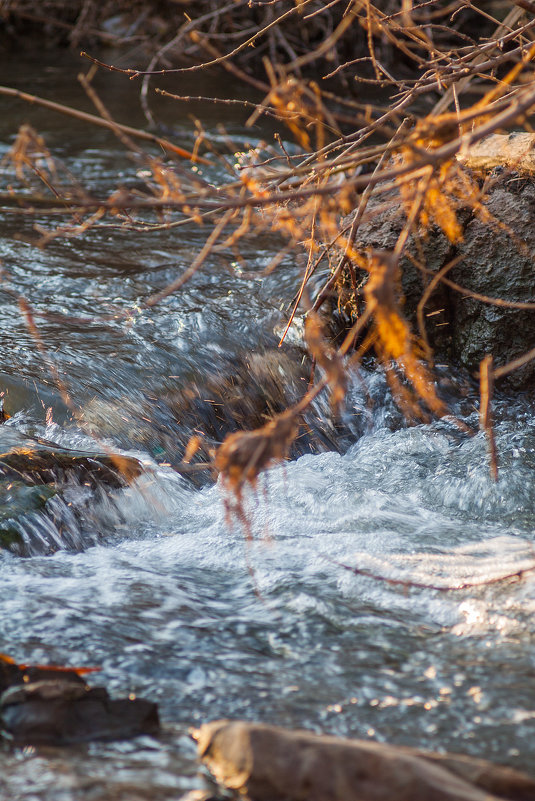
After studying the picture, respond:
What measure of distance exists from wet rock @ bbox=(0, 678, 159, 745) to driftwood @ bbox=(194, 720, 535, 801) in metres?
0.33

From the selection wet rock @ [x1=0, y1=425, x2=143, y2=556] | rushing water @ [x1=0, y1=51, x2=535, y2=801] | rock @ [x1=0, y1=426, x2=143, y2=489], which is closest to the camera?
rushing water @ [x1=0, y1=51, x2=535, y2=801]

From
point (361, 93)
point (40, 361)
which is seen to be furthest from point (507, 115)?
point (361, 93)

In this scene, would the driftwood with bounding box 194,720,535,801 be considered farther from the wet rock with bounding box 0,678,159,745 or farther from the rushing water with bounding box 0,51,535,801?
the wet rock with bounding box 0,678,159,745

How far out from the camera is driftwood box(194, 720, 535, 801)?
1.82 metres

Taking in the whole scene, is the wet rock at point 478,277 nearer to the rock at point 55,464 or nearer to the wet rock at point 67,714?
the rock at point 55,464

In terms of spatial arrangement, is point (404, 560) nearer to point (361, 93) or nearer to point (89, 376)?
point (89, 376)

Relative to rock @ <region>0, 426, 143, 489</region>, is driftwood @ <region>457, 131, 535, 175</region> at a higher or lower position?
higher

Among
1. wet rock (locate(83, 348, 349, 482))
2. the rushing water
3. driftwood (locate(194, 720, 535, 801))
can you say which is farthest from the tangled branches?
driftwood (locate(194, 720, 535, 801))

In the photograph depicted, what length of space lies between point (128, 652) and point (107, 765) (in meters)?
0.57

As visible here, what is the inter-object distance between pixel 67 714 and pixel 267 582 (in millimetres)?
1090

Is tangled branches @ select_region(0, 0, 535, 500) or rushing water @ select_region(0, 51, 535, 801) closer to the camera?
tangled branches @ select_region(0, 0, 535, 500)

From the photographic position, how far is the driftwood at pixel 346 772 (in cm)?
182

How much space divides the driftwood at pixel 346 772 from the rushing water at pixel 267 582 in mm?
171

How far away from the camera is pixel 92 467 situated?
151 inches
